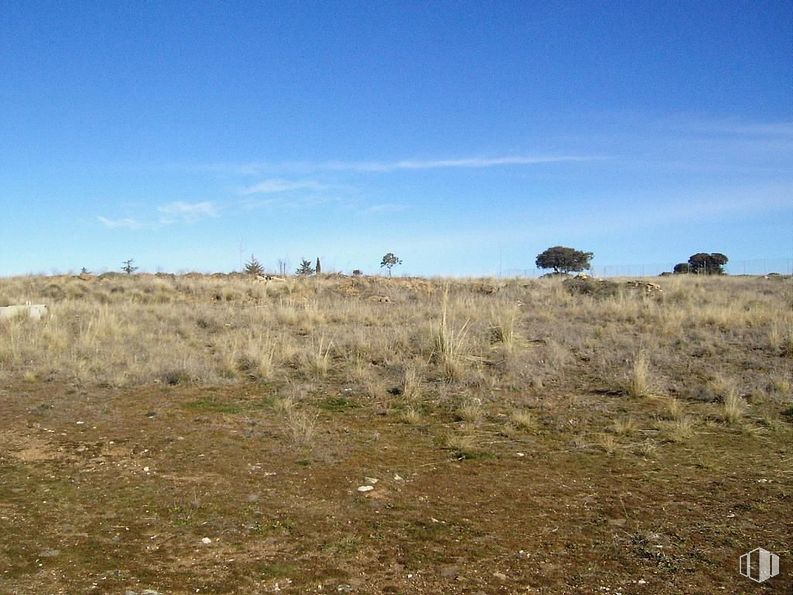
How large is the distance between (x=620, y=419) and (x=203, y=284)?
17.4 metres

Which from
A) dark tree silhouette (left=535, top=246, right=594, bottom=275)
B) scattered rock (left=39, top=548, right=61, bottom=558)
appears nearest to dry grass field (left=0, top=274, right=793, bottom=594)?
scattered rock (left=39, top=548, right=61, bottom=558)

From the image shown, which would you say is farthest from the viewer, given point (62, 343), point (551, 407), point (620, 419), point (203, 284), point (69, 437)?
point (203, 284)

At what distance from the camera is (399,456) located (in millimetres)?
6516

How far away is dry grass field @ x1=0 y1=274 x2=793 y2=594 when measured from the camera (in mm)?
4039

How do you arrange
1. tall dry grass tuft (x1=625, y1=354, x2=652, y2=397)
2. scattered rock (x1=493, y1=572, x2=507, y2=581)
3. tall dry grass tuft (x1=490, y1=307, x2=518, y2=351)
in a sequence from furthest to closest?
tall dry grass tuft (x1=490, y1=307, x2=518, y2=351) < tall dry grass tuft (x1=625, y1=354, x2=652, y2=397) < scattered rock (x1=493, y1=572, x2=507, y2=581)

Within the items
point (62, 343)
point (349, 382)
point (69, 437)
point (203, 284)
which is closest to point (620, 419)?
point (349, 382)

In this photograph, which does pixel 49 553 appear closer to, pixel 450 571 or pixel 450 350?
pixel 450 571

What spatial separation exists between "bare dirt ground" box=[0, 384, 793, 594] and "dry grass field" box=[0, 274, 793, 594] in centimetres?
2

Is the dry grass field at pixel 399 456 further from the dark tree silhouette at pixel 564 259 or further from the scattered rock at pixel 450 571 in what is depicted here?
the dark tree silhouette at pixel 564 259

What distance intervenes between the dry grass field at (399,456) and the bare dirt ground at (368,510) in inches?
1.0

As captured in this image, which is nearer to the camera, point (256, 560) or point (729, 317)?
point (256, 560)

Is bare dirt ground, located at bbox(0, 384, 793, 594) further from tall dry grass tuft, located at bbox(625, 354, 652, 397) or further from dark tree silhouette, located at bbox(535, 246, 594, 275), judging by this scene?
dark tree silhouette, located at bbox(535, 246, 594, 275)

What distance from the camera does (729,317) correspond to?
538 inches

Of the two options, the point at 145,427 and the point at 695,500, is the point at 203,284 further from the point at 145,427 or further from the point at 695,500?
the point at 695,500
